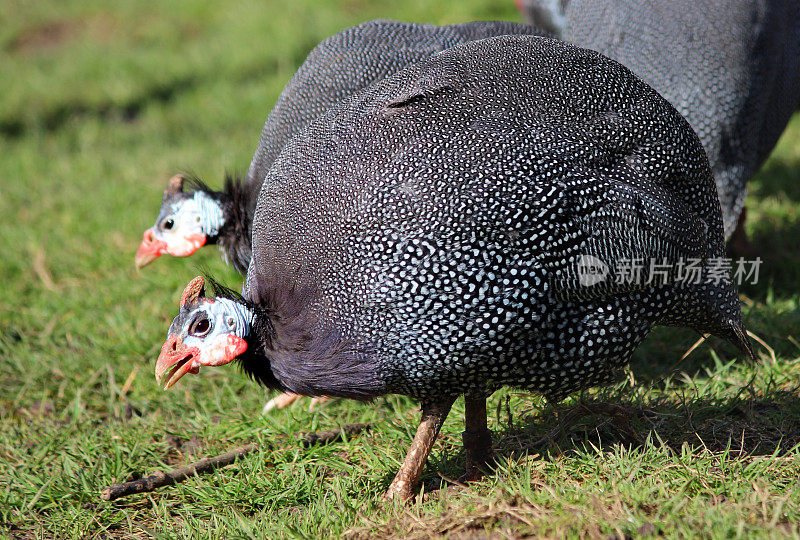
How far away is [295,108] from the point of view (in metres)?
2.97

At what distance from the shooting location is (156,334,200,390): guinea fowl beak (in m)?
2.28

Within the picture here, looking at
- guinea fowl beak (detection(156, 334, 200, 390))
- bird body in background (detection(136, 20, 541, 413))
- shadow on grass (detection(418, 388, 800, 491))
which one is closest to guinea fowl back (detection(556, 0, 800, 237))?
bird body in background (detection(136, 20, 541, 413))

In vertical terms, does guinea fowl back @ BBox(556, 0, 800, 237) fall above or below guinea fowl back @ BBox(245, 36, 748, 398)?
above

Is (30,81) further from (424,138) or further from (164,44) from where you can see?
(424,138)

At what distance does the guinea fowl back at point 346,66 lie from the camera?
9.64 feet

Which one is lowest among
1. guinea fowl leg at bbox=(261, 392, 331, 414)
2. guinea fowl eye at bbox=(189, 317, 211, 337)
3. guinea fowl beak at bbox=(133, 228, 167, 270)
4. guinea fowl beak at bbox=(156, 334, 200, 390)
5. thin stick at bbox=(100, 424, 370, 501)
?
thin stick at bbox=(100, 424, 370, 501)

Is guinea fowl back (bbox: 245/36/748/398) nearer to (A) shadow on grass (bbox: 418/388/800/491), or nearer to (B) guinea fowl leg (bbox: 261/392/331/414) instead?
(A) shadow on grass (bbox: 418/388/800/491)

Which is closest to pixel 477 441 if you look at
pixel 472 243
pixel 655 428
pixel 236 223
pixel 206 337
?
pixel 655 428

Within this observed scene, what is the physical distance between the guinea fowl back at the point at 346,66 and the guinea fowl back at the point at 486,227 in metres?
0.51

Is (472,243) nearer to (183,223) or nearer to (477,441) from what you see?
(477,441)

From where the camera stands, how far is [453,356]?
6.86ft

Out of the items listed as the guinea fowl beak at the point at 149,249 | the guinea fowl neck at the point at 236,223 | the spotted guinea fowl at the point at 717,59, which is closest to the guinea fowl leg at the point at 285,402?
the guinea fowl neck at the point at 236,223

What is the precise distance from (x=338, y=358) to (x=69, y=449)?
125 centimetres

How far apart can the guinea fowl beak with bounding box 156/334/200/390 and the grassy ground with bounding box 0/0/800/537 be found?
453mm
